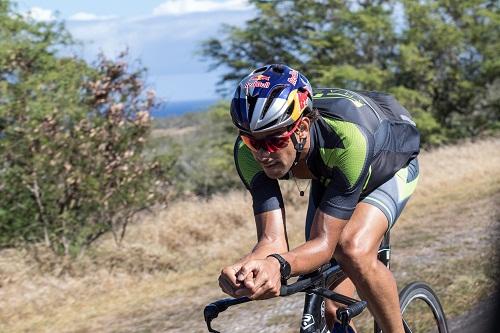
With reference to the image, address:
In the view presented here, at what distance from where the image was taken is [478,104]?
4434 cm

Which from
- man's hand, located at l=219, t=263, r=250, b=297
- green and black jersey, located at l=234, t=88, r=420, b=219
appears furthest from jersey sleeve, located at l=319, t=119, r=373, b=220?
man's hand, located at l=219, t=263, r=250, b=297

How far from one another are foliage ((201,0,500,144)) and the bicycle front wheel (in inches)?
1418

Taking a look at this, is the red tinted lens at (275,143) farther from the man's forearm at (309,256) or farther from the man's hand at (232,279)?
the man's hand at (232,279)

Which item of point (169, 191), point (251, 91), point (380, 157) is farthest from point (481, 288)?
point (169, 191)

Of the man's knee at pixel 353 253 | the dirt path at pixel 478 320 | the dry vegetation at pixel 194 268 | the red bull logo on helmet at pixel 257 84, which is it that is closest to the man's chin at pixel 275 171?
the red bull logo on helmet at pixel 257 84

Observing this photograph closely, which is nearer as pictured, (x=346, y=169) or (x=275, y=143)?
(x=275, y=143)

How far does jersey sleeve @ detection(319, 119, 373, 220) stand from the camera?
3.24 metres

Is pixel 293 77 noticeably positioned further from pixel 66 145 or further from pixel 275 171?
pixel 66 145

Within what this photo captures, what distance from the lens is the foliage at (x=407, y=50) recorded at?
41.7 m

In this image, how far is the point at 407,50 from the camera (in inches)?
1628

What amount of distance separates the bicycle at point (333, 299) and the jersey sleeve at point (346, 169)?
1.11ft

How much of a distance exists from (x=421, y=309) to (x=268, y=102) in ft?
6.80

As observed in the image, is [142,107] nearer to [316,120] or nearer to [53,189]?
[53,189]

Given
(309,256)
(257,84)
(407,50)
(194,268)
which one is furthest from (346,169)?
(407,50)
